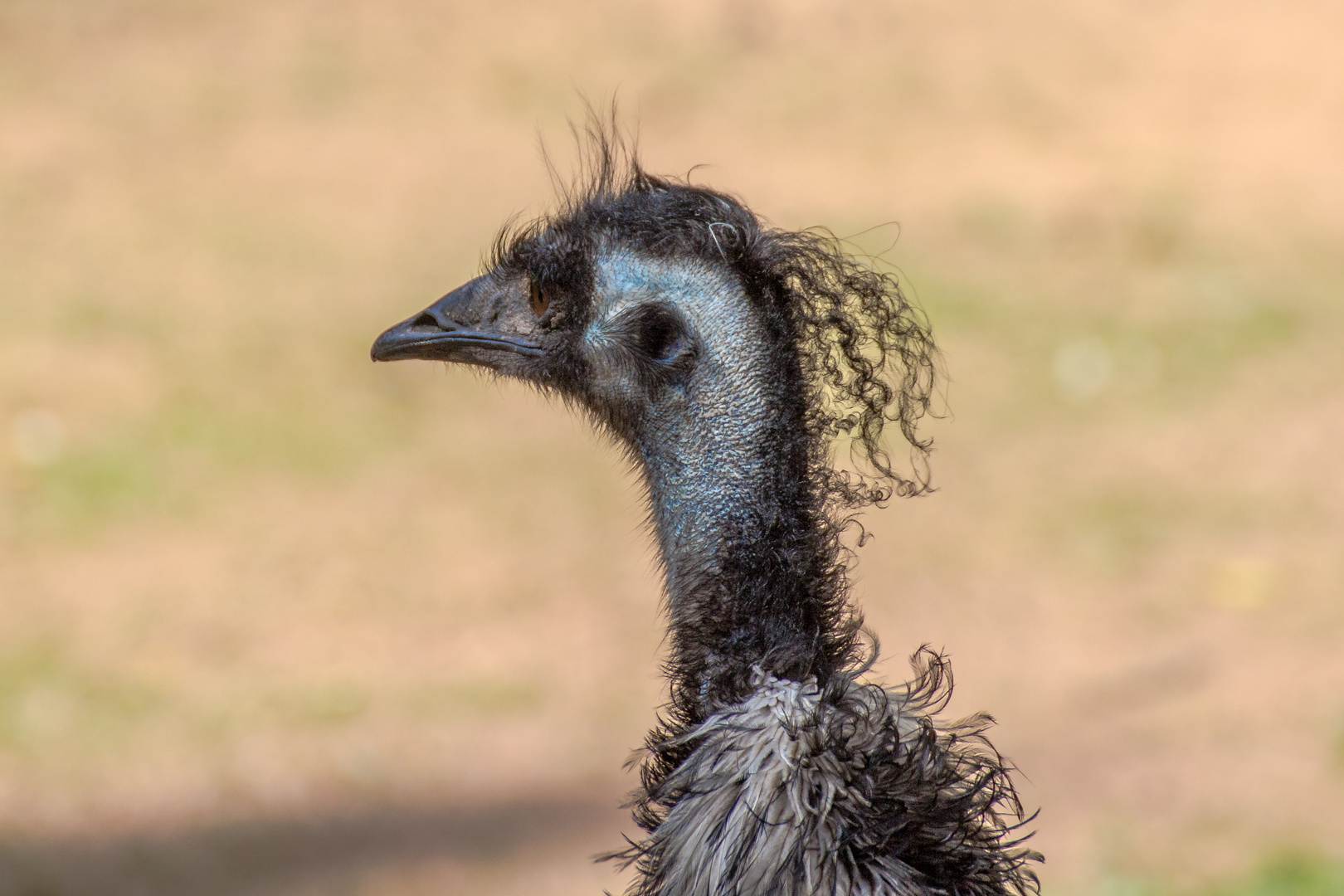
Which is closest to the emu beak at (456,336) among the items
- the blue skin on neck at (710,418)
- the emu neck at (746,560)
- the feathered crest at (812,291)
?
the feathered crest at (812,291)

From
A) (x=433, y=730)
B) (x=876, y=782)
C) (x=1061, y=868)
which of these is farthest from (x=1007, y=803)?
(x=433, y=730)

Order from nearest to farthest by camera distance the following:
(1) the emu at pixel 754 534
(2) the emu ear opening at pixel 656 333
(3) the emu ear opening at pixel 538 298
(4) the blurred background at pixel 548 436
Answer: (1) the emu at pixel 754 534, (2) the emu ear opening at pixel 656 333, (3) the emu ear opening at pixel 538 298, (4) the blurred background at pixel 548 436

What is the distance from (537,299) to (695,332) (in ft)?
1.32

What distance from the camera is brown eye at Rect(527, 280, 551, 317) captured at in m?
2.83

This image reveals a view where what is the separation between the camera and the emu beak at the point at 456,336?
288cm

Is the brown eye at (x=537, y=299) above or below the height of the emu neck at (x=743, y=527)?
above

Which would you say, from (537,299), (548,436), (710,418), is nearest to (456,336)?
(537,299)

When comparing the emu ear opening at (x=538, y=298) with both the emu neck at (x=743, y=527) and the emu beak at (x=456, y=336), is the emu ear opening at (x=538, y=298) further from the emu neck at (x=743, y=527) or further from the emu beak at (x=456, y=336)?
the emu neck at (x=743, y=527)

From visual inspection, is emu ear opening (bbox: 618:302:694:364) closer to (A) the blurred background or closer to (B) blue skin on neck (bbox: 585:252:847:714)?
(B) blue skin on neck (bbox: 585:252:847:714)

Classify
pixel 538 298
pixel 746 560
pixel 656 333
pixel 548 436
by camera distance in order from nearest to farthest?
pixel 746 560
pixel 656 333
pixel 538 298
pixel 548 436

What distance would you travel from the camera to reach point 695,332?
257 centimetres

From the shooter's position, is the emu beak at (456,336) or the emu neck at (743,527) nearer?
the emu neck at (743,527)

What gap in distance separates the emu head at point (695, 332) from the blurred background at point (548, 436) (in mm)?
2807

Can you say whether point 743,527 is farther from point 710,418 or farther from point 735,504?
point 710,418
